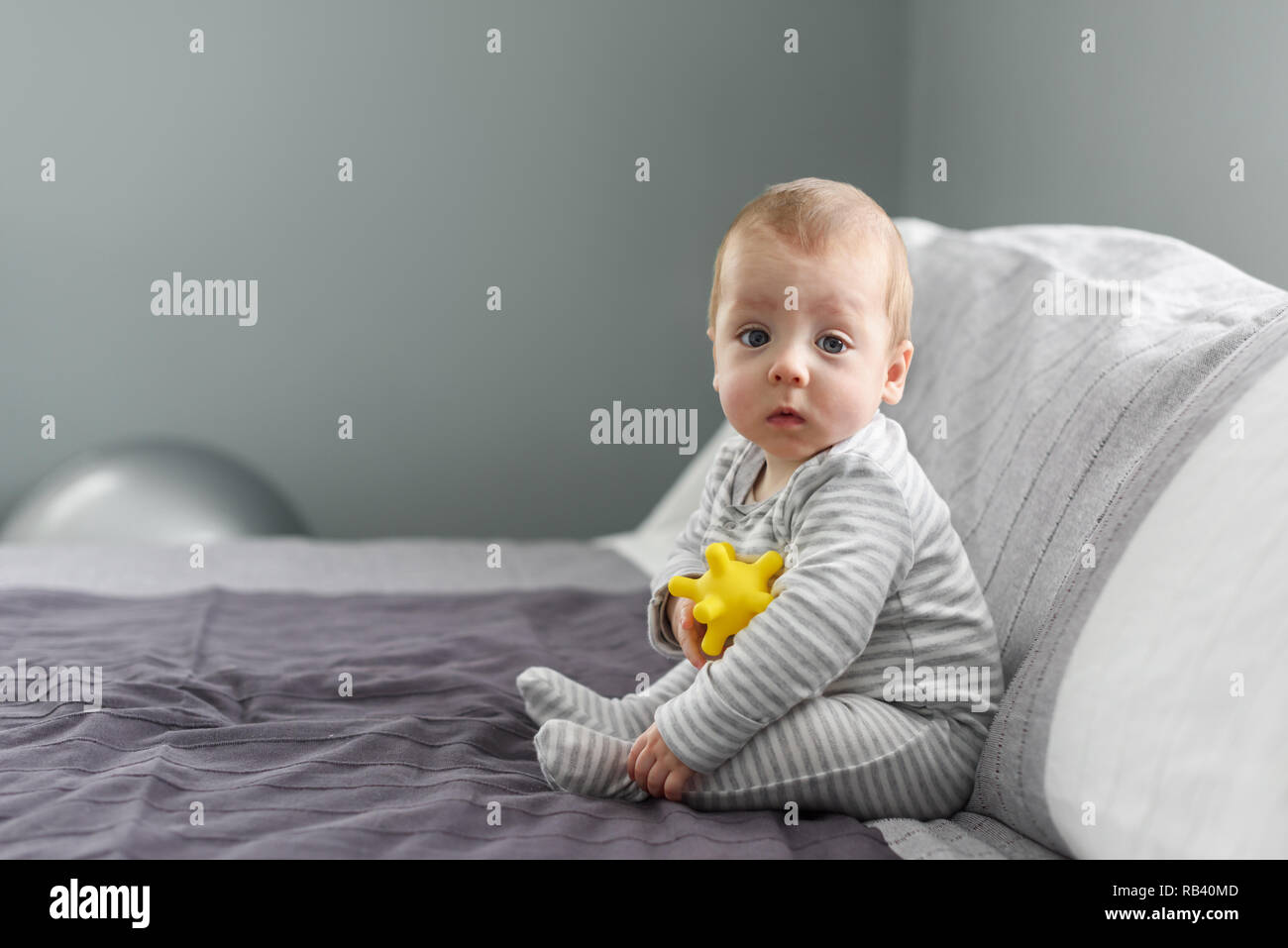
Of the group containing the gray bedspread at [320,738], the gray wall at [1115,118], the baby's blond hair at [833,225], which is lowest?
the gray bedspread at [320,738]

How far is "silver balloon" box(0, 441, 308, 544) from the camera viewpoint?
6.98ft

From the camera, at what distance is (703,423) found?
2.70 metres

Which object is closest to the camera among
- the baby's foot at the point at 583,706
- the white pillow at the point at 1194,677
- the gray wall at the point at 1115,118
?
the white pillow at the point at 1194,677

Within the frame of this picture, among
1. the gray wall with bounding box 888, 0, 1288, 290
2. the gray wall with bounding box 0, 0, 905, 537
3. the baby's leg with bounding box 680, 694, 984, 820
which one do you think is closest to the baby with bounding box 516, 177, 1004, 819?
the baby's leg with bounding box 680, 694, 984, 820

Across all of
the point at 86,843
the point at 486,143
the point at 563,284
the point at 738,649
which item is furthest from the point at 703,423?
the point at 86,843

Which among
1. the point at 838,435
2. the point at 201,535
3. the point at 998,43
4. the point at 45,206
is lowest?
the point at 201,535

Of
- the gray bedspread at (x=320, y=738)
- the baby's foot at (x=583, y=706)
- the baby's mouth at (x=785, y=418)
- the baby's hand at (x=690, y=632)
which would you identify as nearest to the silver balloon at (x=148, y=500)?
the gray bedspread at (x=320, y=738)

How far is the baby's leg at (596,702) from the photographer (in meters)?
0.98

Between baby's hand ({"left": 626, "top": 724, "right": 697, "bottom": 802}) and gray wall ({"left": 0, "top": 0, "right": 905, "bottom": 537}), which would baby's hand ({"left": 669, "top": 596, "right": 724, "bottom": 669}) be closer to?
baby's hand ({"left": 626, "top": 724, "right": 697, "bottom": 802})

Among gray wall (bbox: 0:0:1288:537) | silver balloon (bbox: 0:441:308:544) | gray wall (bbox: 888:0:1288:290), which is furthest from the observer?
gray wall (bbox: 0:0:1288:537)

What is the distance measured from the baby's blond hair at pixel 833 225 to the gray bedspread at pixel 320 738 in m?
0.39

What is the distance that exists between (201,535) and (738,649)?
62.2 inches

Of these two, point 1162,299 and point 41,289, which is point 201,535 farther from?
point 1162,299

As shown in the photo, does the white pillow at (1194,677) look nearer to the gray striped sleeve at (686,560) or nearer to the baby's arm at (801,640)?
the baby's arm at (801,640)
